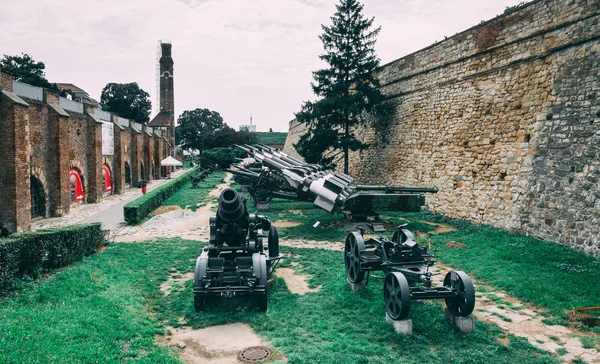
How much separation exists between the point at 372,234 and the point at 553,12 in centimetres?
893

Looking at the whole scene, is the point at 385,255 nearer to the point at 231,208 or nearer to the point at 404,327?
the point at 404,327

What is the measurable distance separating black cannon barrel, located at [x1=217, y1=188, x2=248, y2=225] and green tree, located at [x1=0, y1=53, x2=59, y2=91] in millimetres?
41320

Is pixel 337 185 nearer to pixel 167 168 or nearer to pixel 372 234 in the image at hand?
pixel 372 234

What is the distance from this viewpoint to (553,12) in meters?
11.9

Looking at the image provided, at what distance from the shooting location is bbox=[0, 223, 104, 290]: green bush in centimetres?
762

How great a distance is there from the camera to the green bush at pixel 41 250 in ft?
25.0

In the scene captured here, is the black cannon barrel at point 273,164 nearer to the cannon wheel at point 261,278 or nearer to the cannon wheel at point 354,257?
the cannon wheel at point 354,257

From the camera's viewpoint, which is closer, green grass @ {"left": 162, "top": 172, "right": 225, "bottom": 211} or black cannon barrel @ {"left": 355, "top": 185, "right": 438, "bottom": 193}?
black cannon barrel @ {"left": 355, "top": 185, "right": 438, "bottom": 193}

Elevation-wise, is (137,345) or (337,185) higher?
(337,185)

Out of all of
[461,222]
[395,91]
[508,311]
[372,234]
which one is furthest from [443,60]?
[508,311]

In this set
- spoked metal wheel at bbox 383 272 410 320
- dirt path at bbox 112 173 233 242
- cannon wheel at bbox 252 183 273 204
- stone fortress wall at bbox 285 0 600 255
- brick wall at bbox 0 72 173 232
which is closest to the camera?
spoked metal wheel at bbox 383 272 410 320

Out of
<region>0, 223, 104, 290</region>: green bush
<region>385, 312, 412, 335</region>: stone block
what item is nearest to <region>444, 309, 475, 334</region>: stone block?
<region>385, 312, 412, 335</region>: stone block

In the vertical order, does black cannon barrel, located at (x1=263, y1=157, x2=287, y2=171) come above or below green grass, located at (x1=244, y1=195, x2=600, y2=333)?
above

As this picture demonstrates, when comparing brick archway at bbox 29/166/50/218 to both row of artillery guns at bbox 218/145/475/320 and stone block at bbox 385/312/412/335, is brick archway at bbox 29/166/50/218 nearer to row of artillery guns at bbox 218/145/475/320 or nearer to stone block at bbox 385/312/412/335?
row of artillery guns at bbox 218/145/475/320
